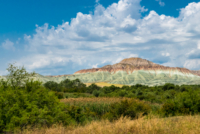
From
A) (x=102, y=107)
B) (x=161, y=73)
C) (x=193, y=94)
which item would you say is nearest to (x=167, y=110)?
(x=193, y=94)

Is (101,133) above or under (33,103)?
under

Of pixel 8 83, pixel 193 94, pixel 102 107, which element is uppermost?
pixel 8 83

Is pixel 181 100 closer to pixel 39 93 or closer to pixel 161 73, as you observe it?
pixel 39 93

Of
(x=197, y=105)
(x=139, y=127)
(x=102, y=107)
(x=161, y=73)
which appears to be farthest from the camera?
(x=161, y=73)

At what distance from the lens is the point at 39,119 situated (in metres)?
10.4

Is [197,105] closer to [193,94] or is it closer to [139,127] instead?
[193,94]

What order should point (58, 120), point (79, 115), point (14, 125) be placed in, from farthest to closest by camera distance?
point (79, 115) < point (58, 120) < point (14, 125)

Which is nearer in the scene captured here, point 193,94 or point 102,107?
point 193,94

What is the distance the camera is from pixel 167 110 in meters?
19.1

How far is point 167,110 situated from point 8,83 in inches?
610

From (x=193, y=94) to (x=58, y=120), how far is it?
15.2 metres

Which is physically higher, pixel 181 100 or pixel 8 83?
pixel 8 83

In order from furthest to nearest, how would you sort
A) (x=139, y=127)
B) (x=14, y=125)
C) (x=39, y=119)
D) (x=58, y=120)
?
1. (x=58, y=120)
2. (x=39, y=119)
3. (x=14, y=125)
4. (x=139, y=127)

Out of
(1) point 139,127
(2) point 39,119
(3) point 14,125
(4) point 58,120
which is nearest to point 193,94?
(1) point 139,127
